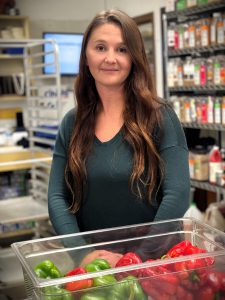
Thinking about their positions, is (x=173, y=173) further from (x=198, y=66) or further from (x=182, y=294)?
(x=198, y=66)

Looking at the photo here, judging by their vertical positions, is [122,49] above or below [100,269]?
above

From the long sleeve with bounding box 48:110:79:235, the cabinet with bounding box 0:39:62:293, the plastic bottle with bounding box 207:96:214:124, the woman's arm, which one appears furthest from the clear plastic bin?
the plastic bottle with bounding box 207:96:214:124

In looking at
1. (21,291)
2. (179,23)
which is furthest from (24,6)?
(21,291)

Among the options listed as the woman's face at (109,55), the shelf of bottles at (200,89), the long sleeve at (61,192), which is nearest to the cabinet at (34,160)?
the shelf of bottles at (200,89)

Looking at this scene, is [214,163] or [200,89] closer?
[214,163]

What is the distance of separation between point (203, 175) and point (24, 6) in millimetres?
3546

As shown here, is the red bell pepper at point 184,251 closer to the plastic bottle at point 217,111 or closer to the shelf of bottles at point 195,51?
the plastic bottle at point 217,111

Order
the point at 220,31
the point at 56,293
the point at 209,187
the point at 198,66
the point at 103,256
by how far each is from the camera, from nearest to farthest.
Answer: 1. the point at 56,293
2. the point at 103,256
3. the point at 220,31
4. the point at 209,187
5. the point at 198,66

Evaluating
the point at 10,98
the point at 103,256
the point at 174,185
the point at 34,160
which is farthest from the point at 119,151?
the point at 10,98

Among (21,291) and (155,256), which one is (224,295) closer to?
(155,256)

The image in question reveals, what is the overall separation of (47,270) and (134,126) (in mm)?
701

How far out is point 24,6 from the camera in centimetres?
602

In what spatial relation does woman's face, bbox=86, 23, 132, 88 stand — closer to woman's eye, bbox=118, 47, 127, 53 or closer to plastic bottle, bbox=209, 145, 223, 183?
woman's eye, bbox=118, 47, 127, 53

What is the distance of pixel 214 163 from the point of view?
373cm
